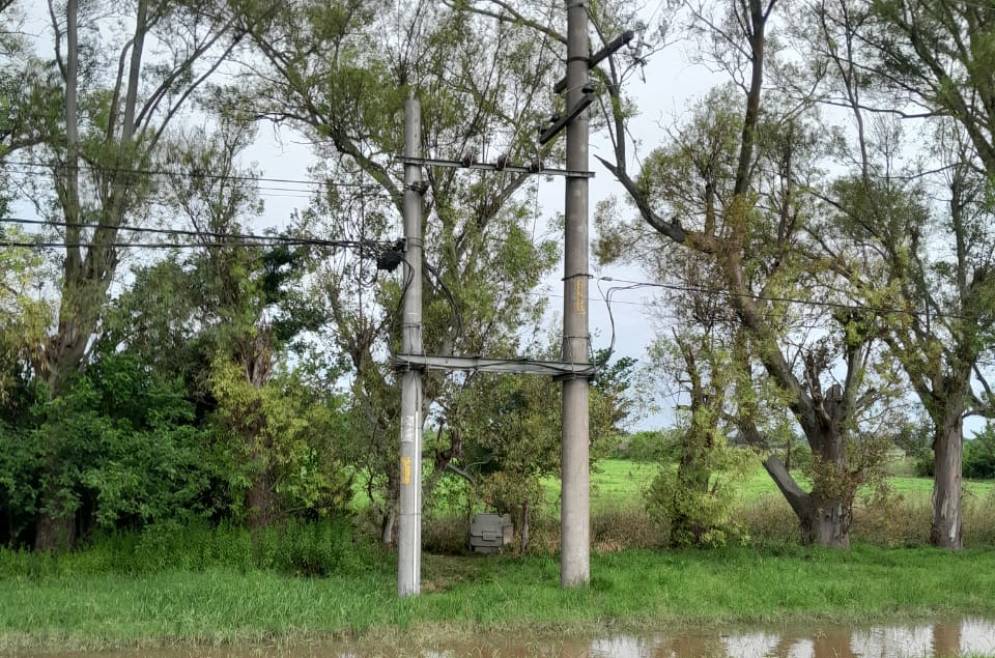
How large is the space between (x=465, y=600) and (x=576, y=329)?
413 centimetres

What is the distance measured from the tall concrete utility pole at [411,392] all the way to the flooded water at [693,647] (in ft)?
6.84

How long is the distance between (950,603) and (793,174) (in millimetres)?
10528

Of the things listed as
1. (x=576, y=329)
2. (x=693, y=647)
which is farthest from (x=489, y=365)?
(x=693, y=647)

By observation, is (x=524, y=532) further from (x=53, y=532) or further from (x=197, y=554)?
(x=53, y=532)

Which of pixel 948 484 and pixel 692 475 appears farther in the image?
pixel 948 484

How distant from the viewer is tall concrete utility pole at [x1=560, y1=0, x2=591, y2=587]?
13.0 m

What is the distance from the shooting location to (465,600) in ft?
39.8

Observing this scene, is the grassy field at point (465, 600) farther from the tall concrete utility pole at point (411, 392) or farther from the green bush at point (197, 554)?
the tall concrete utility pole at point (411, 392)

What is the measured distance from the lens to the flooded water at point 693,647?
9.95m

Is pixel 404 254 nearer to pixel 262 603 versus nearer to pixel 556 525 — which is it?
pixel 262 603

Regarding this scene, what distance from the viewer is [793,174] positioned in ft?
68.0

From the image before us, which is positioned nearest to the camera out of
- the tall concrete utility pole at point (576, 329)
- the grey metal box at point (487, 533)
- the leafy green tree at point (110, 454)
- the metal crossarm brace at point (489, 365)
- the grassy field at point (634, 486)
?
the metal crossarm brace at point (489, 365)

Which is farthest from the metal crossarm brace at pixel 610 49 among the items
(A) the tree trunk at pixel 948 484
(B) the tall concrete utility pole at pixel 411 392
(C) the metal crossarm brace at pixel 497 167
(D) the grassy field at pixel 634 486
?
(A) the tree trunk at pixel 948 484

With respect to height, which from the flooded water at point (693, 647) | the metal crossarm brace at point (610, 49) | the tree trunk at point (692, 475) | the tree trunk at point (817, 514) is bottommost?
the flooded water at point (693, 647)
